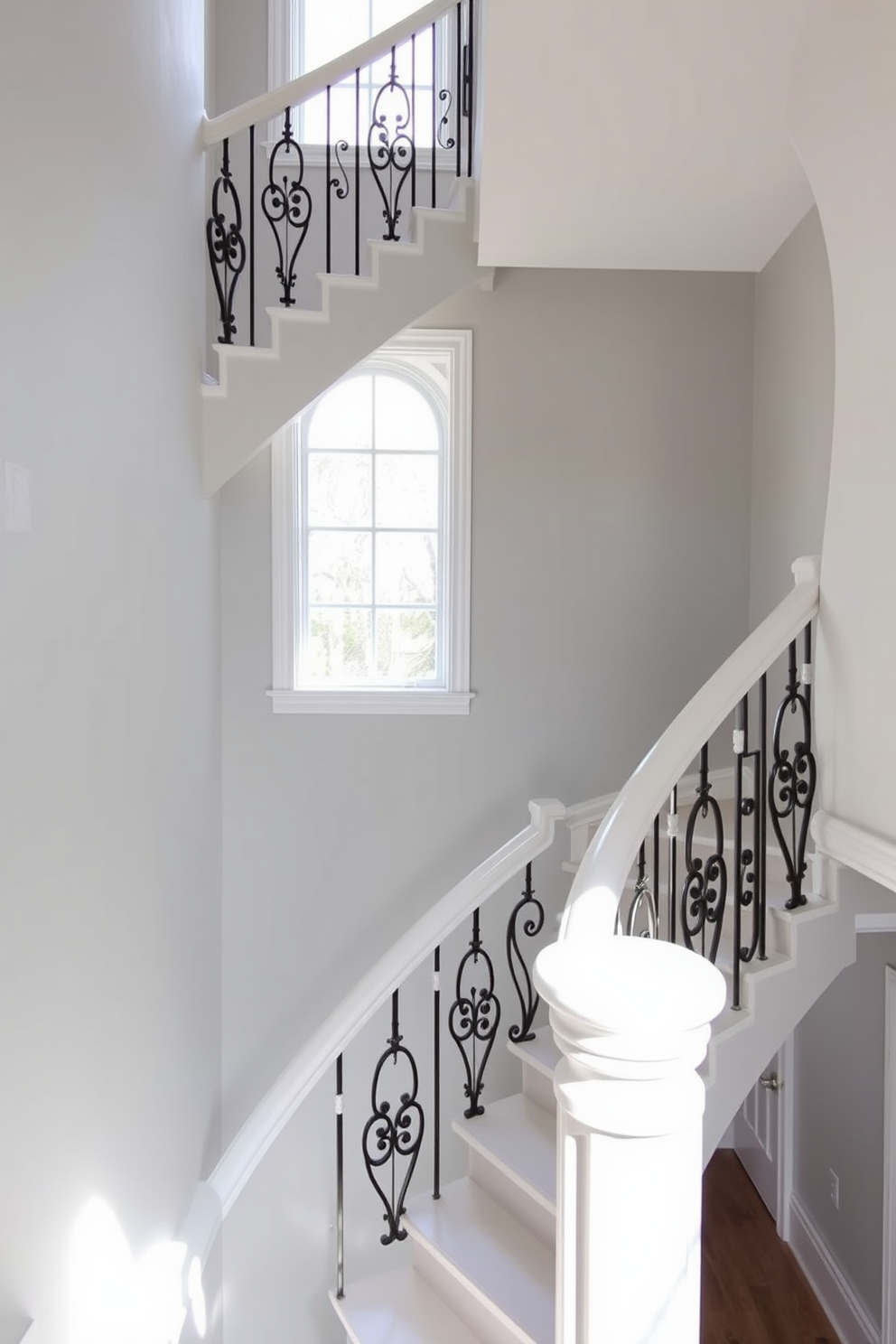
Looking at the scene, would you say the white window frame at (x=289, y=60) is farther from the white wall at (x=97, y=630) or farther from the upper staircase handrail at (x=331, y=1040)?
the upper staircase handrail at (x=331, y=1040)

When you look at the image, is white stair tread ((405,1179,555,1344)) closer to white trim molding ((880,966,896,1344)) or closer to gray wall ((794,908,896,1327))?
white trim molding ((880,966,896,1344))

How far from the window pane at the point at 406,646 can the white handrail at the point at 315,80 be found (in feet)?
7.00

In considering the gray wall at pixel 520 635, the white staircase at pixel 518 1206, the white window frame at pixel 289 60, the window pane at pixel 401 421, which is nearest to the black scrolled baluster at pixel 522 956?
the gray wall at pixel 520 635

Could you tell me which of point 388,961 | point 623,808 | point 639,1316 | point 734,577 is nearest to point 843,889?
point 623,808

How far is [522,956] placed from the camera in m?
4.38

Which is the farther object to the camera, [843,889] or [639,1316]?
[843,889]

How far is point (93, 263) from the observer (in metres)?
2.35

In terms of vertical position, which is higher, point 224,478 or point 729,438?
point 729,438

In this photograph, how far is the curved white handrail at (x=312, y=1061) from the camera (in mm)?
3115

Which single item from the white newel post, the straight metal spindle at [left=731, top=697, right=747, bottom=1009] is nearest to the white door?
the straight metal spindle at [left=731, top=697, right=747, bottom=1009]

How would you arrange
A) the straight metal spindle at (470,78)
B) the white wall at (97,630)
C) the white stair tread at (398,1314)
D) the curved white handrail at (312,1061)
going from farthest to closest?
the straight metal spindle at (470,78), the curved white handrail at (312,1061), the white stair tread at (398,1314), the white wall at (97,630)

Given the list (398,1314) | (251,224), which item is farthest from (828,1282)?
(251,224)

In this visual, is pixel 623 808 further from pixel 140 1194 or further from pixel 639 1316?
pixel 140 1194

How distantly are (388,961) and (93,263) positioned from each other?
231 centimetres
